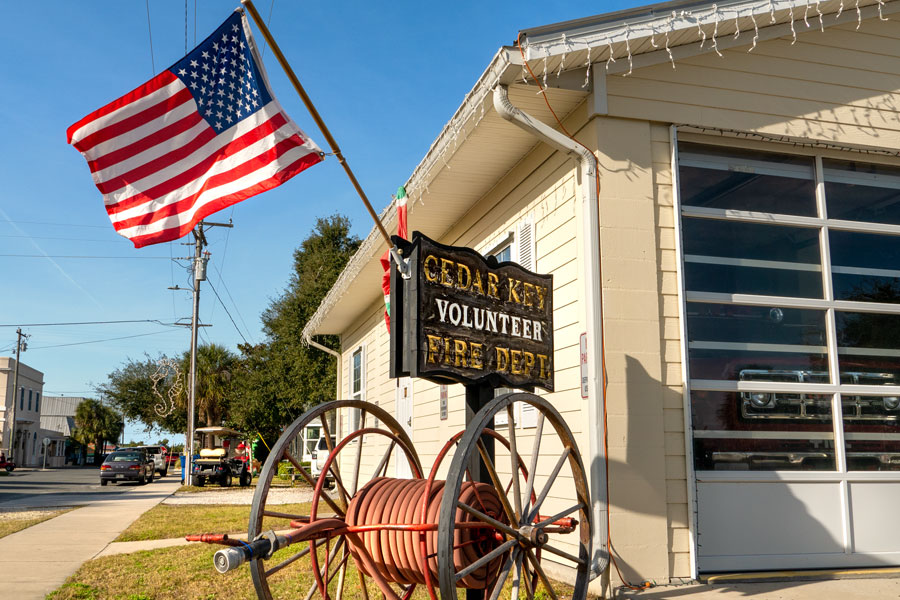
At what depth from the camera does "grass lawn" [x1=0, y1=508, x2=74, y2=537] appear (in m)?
11.7

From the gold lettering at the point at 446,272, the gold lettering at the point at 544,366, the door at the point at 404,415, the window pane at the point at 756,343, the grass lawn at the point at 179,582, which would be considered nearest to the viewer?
Result: the gold lettering at the point at 446,272

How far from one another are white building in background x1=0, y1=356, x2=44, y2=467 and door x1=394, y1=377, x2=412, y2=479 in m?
46.3

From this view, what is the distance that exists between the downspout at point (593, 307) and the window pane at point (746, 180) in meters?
0.89

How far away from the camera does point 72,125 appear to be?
498 cm

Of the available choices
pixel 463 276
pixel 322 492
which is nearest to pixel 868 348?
pixel 463 276

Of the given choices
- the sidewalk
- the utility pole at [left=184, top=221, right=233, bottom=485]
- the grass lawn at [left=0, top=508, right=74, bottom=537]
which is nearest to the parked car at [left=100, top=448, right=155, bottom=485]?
the utility pole at [left=184, top=221, right=233, bottom=485]

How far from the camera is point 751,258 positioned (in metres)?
6.36

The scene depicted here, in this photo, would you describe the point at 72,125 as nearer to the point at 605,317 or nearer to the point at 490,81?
the point at 490,81

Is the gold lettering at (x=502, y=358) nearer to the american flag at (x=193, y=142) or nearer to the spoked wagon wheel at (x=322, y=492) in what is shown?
the spoked wagon wheel at (x=322, y=492)

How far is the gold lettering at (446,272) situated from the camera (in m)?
4.32

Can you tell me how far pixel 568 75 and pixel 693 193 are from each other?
1433 mm

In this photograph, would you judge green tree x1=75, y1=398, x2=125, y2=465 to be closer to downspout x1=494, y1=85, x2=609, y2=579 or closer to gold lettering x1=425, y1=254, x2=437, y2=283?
downspout x1=494, y1=85, x2=609, y2=579

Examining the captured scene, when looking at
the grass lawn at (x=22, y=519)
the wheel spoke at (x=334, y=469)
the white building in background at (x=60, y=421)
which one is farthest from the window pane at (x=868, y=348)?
the white building in background at (x=60, y=421)

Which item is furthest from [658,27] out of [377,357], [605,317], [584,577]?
[377,357]
